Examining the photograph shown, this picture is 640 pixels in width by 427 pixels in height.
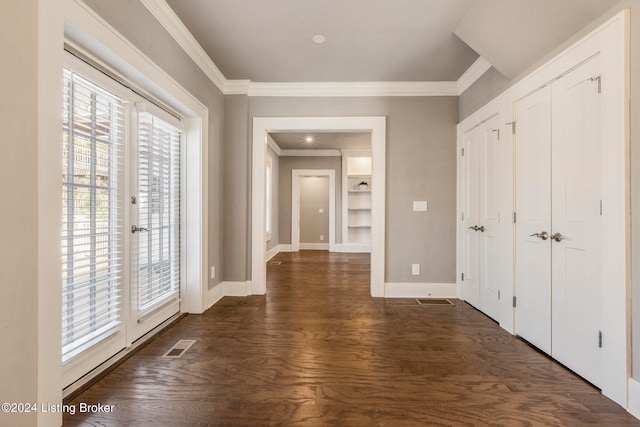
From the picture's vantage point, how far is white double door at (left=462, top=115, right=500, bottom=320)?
2822 mm

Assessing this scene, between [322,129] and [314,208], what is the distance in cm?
496

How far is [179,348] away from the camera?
7.31 ft

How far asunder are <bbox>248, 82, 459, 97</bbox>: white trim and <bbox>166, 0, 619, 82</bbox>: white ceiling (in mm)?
262

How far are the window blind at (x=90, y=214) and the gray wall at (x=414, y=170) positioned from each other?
203cm


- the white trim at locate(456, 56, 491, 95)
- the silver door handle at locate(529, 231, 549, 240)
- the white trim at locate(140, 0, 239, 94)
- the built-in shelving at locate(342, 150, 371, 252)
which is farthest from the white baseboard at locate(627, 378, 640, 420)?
the built-in shelving at locate(342, 150, 371, 252)

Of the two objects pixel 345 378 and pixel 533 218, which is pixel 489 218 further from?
pixel 345 378

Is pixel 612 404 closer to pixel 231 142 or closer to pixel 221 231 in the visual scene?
pixel 221 231

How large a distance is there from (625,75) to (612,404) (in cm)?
185

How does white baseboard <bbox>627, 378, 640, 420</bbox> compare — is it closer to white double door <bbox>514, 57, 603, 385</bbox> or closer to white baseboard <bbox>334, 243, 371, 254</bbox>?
white double door <bbox>514, 57, 603, 385</bbox>

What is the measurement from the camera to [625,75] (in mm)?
1566

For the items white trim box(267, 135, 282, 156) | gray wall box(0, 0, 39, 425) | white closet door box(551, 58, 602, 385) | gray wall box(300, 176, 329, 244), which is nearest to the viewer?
gray wall box(0, 0, 39, 425)

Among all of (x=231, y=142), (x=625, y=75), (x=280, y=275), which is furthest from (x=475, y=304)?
(x=231, y=142)

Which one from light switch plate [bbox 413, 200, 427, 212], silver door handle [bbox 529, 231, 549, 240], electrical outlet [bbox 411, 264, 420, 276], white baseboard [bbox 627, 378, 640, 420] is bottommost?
white baseboard [bbox 627, 378, 640, 420]

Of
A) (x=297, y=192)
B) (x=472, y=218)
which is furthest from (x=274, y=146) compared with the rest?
(x=472, y=218)
